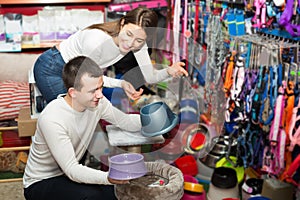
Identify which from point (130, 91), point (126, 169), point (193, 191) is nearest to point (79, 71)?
point (130, 91)

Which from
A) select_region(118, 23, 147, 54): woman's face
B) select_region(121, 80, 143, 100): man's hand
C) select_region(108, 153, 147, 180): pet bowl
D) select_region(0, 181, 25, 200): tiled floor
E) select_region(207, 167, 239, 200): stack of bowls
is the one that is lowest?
select_region(0, 181, 25, 200): tiled floor

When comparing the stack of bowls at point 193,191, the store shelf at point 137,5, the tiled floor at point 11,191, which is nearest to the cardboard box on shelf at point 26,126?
the tiled floor at point 11,191

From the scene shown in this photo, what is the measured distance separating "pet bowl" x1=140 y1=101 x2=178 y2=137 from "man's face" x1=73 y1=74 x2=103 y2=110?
0.73 feet

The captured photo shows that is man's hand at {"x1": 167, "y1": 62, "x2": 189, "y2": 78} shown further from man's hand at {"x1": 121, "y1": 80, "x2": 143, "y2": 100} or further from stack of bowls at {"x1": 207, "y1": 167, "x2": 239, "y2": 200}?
stack of bowls at {"x1": 207, "y1": 167, "x2": 239, "y2": 200}

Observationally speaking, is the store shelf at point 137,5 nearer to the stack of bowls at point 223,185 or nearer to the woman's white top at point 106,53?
the woman's white top at point 106,53

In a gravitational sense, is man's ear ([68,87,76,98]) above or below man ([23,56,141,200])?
above

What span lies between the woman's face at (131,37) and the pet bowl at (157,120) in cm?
26

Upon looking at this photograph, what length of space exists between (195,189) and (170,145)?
0.86ft

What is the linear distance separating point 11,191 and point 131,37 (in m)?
1.27

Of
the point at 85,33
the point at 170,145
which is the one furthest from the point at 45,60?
the point at 170,145

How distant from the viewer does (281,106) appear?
6.23ft

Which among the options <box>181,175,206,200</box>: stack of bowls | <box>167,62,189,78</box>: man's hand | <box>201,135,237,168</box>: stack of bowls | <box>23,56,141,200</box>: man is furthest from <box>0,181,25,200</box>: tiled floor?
<box>167,62,189,78</box>: man's hand

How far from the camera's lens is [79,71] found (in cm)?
153

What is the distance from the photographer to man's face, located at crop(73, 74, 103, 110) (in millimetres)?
1520
